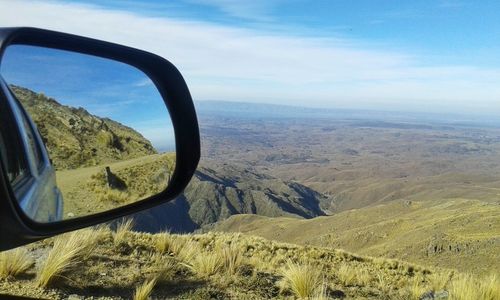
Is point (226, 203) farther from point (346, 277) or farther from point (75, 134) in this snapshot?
point (75, 134)

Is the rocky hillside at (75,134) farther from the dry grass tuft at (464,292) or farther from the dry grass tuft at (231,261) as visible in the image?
the dry grass tuft at (464,292)

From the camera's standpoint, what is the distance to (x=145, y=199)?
298cm

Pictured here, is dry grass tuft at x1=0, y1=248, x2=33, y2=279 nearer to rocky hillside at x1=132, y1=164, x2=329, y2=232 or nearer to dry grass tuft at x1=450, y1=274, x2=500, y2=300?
dry grass tuft at x1=450, y1=274, x2=500, y2=300

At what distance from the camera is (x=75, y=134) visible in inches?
98.7

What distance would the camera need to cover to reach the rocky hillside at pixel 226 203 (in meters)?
123

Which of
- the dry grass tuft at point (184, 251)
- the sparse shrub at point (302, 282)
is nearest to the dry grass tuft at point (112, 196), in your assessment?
the sparse shrub at point (302, 282)

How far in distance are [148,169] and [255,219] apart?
301 feet

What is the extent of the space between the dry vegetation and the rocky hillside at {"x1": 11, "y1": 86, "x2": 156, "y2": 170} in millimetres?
3424

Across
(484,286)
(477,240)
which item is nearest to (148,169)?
(484,286)

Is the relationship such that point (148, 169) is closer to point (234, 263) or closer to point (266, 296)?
point (266, 296)

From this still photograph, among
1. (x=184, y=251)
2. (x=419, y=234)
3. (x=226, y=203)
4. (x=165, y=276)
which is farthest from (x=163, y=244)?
(x=226, y=203)

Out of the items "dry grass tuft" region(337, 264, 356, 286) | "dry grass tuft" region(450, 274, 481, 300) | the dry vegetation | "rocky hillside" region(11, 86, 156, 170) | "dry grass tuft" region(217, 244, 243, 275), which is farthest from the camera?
"dry grass tuft" region(337, 264, 356, 286)

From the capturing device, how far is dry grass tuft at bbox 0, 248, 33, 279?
5812mm

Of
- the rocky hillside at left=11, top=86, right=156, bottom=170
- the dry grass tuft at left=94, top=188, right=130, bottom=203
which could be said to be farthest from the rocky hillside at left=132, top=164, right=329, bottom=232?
the rocky hillside at left=11, top=86, right=156, bottom=170
